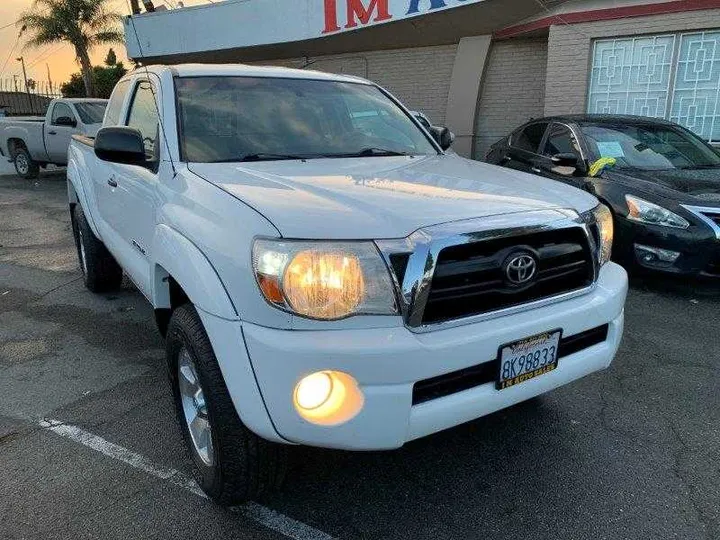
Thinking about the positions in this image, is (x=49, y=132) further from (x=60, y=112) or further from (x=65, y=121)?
(x=65, y=121)

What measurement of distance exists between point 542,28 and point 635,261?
6.34m

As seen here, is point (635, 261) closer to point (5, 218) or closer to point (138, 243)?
point (138, 243)

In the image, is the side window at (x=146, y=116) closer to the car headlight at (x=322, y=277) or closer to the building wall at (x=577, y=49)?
the car headlight at (x=322, y=277)

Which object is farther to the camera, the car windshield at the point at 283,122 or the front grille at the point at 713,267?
the front grille at the point at 713,267

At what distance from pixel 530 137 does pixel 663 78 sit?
12.1ft

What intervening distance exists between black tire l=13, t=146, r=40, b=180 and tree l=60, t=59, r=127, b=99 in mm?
19953

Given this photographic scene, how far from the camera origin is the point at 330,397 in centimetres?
199

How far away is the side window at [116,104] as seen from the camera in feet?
14.3

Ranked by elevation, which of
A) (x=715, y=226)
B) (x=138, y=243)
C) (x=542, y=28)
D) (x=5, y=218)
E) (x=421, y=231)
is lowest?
(x=5, y=218)

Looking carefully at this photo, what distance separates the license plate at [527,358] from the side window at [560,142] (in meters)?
4.35

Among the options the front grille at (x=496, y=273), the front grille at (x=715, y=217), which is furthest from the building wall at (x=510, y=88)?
the front grille at (x=496, y=273)

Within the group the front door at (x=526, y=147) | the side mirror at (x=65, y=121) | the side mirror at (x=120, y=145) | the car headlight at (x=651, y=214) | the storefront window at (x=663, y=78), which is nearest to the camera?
the side mirror at (x=120, y=145)

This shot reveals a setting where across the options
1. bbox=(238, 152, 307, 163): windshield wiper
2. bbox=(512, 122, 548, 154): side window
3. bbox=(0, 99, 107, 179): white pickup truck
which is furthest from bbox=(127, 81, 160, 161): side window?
bbox=(0, 99, 107, 179): white pickup truck

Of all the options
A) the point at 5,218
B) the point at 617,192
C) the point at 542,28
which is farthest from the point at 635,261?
the point at 5,218
